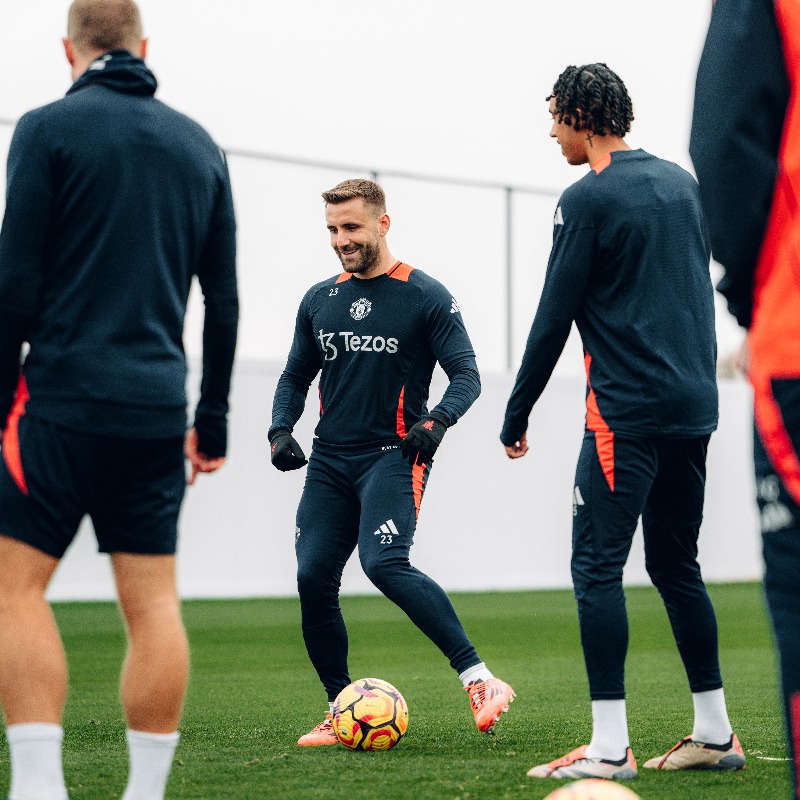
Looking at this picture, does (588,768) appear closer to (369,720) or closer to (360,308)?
(369,720)

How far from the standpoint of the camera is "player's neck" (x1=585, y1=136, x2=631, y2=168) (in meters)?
4.02

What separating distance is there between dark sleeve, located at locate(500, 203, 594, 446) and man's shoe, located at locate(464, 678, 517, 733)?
1000 mm

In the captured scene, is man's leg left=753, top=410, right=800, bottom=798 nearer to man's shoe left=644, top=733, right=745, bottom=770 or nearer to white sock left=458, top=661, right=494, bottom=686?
man's shoe left=644, top=733, right=745, bottom=770

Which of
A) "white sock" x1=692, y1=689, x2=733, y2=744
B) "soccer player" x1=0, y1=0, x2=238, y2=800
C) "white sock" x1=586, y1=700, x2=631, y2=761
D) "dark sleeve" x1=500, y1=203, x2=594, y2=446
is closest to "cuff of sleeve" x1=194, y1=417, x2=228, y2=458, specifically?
"soccer player" x1=0, y1=0, x2=238, y2=800

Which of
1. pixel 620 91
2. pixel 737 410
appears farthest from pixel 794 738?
pixel 737 410

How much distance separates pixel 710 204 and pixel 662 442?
1789mm

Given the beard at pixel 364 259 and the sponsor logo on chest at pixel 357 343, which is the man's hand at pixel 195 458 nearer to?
the sponsor logo on chest at pixel 357 343

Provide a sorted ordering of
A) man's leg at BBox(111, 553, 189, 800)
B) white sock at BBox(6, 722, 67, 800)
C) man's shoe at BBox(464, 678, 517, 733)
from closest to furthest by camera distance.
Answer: white sock at BBox(6, 722, 67, 800) < man's leg at BBox(111, 553, 189, 800) < man's shoe at BBox(464, 678, 517, 733)

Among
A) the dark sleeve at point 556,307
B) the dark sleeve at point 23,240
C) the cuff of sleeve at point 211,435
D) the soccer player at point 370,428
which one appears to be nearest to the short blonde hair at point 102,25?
the dark sleeve at point 23,240

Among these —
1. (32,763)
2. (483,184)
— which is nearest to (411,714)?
(32,763)

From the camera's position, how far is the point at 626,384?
388cm

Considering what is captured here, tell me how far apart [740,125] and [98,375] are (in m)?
1.49

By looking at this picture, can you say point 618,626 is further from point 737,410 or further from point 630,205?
point 737,410

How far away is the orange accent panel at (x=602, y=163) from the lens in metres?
3.95
